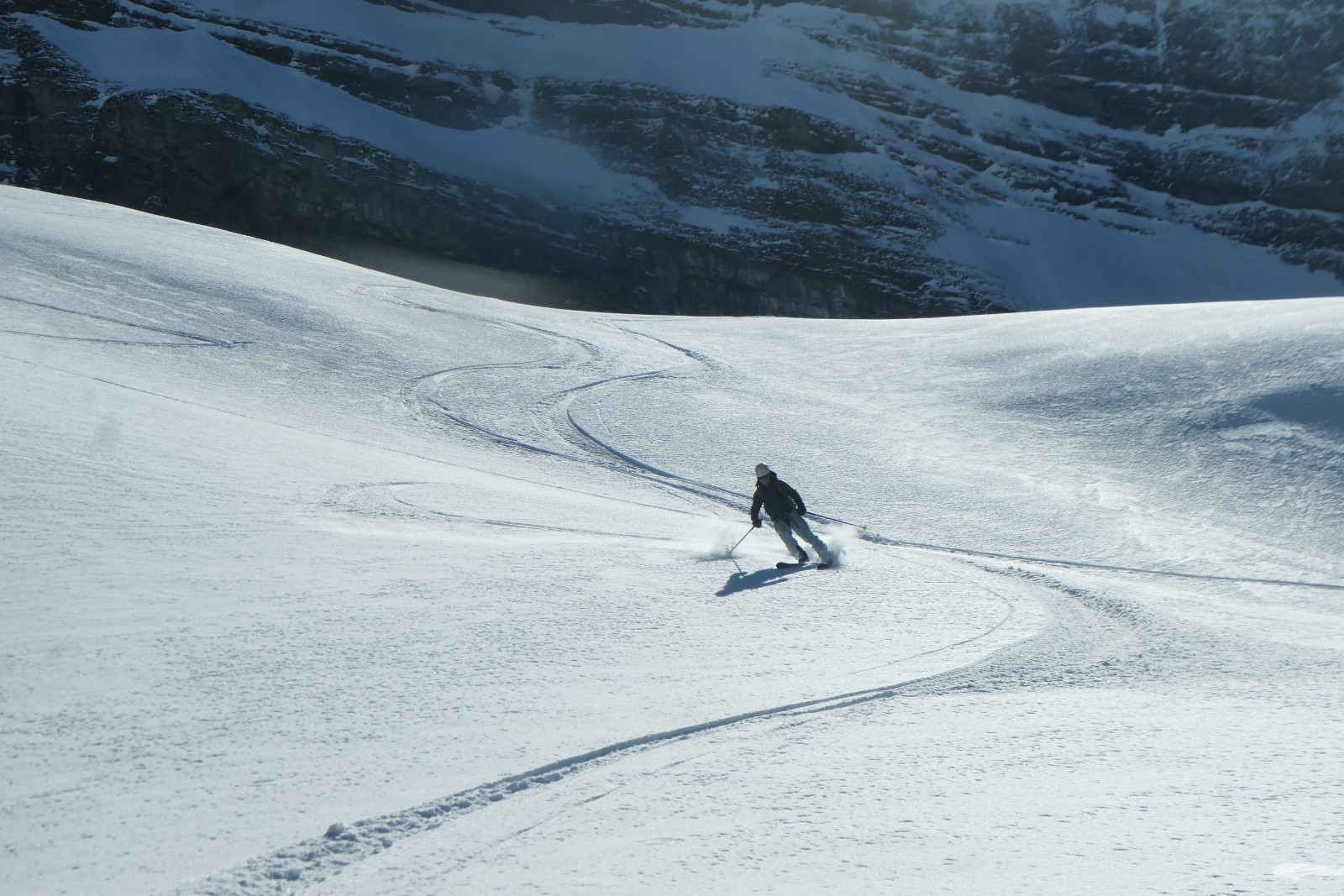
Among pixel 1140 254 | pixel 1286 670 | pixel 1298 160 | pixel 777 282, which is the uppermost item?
pixel 1298 160

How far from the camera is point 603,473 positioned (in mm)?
11820

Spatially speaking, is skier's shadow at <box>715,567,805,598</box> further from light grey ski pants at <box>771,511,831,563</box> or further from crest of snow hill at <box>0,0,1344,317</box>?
crest of snow hill at <box>0,0,1344,317</box>

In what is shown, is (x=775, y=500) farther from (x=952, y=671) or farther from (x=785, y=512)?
(x=952, y=671)

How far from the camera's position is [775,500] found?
28.1 ft

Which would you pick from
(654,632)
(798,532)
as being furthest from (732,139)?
(654,632)

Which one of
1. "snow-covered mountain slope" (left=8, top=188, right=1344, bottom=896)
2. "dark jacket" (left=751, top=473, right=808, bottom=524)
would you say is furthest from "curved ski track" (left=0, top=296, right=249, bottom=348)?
"dark jacket" (left=751, top=473, right=808, bottom=524)

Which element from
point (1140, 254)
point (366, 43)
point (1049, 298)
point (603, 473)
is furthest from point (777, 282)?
point (603, 473)

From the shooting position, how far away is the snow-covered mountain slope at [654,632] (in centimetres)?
374

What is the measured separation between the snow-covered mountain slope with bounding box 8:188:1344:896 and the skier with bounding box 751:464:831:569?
0.26 metres

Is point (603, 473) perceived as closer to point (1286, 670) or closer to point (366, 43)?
point (1286, 670)

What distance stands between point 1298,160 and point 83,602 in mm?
86426

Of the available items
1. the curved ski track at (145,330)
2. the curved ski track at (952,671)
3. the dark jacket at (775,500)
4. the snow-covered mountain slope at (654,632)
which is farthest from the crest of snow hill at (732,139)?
the dark jacket at (775,500)

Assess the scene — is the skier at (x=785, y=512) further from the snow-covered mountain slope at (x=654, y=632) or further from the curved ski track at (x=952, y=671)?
the curved ski track at (x=952, y=671)

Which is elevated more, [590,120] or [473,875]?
[590,120]
